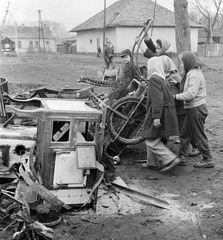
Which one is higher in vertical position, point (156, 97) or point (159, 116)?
point (156, 97)

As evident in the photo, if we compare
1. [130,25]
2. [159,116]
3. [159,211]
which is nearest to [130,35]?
[130,25]

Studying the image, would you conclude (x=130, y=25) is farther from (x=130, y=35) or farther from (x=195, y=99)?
(x=195, y=99)

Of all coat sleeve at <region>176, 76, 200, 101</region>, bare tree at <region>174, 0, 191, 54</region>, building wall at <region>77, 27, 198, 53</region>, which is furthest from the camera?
building wall at <region>77, 27, 198, 53</region>

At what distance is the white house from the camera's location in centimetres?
4753

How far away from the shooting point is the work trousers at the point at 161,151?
762 cm

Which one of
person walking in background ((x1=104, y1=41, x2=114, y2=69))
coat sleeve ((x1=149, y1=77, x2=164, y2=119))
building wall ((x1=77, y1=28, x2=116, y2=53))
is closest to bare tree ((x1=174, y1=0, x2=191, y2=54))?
coat sleeve ((x1=149, y1=77, x2=164, y2=119))

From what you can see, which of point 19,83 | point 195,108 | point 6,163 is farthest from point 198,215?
point 19,83

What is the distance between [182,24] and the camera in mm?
12594

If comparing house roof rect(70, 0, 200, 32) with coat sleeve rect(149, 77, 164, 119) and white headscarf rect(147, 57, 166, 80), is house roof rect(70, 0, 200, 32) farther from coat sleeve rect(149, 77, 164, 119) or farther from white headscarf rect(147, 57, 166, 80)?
coat sleeve rect(149, 77, 164, 119)

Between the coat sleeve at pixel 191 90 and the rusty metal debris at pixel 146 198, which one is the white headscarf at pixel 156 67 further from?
the rusty metal debris at pixel 146 198

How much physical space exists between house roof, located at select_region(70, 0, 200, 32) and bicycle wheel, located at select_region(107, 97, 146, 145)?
39.4 metres

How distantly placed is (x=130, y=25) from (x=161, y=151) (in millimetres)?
40894

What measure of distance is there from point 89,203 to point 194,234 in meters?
1.49

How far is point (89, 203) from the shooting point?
6.18m
